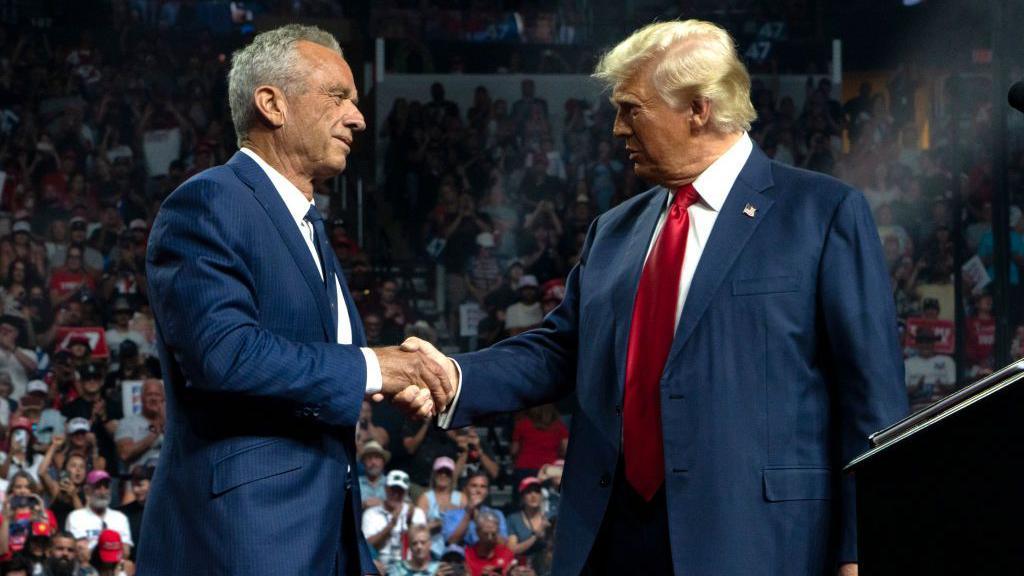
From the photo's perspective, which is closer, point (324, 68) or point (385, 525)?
Result: point (324, 68)

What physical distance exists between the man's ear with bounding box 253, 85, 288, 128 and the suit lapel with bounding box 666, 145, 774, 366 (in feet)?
2.57

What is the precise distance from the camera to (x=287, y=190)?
7.97 ft

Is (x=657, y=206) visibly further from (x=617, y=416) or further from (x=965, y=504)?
(x=965, y=504)

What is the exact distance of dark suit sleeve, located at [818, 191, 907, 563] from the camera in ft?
7.36

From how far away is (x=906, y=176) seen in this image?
1021 centimetres

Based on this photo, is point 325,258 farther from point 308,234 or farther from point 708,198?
point 708,198

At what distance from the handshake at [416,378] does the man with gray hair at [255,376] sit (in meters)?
0.03

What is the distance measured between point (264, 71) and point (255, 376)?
597 millimetres

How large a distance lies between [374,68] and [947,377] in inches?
212

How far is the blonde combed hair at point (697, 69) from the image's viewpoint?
250 cm

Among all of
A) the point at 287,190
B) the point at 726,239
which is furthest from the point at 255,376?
the point at 726,239

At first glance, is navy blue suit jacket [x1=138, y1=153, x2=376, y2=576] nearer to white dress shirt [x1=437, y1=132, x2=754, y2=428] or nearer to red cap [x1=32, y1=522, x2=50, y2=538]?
white dress shirt [x1=437, y1=132, x2=754, y2=428]

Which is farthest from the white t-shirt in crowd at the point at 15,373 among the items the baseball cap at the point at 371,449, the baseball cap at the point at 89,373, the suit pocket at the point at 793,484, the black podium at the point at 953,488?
the black podium at the point at 953,488

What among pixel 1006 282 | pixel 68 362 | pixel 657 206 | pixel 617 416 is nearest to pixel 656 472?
pixel 617 416
